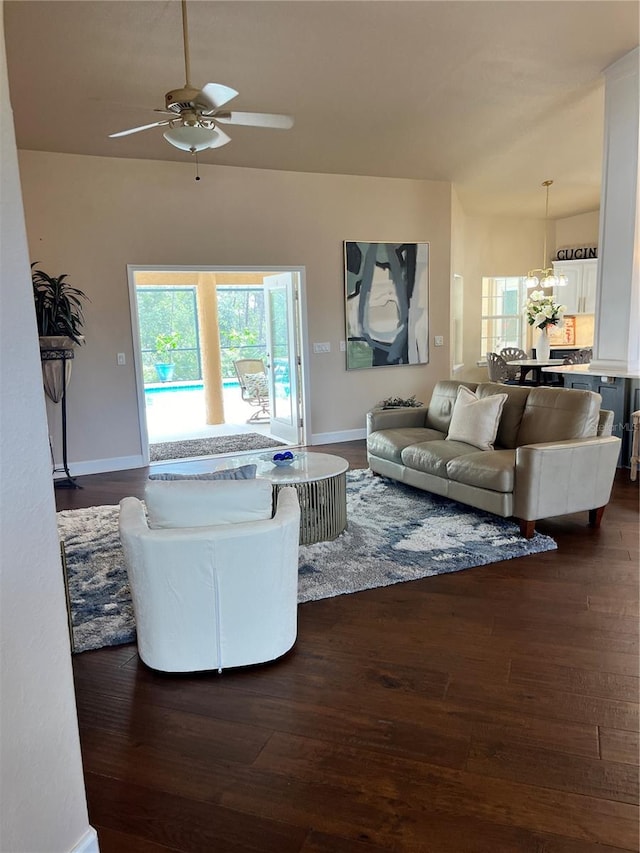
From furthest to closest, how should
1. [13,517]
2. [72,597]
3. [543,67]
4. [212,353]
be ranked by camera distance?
[212,353] < [543,67] < [72,597] < [13,517]

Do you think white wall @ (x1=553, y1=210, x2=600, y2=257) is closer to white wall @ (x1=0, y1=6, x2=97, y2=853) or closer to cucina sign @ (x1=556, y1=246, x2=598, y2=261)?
cucina sign @ (x1=556, y1=246, x2=598, y2=261)

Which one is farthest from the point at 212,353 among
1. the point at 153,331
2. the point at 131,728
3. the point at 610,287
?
the point at 131,728

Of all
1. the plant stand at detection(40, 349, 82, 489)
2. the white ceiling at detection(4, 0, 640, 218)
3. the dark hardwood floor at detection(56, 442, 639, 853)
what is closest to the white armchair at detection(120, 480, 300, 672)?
the dark hardwood floor at detection(56, 442, 639, 853)

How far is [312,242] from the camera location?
692 cm

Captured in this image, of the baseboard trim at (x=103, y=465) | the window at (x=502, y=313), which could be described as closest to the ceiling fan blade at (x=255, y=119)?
the baseboard trim at (x=103, y=465)

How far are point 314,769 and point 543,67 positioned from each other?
17.3 feet

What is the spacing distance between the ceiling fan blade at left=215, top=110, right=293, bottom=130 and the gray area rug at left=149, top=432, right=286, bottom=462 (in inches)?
158

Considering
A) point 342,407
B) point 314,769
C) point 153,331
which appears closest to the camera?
point 314,769

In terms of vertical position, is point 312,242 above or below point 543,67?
below

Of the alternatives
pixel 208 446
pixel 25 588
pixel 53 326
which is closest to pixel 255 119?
pixel 53 326

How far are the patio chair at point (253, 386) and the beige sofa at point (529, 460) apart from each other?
15.7 ft

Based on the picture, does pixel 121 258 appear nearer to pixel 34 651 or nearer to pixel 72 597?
pixel 72 597

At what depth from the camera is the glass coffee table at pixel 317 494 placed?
149 inches

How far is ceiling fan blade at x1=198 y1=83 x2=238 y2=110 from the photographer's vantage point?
3.08 meters
